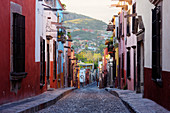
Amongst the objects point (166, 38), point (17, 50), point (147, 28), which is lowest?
point (17, 50)

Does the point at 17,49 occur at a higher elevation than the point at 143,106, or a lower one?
higher

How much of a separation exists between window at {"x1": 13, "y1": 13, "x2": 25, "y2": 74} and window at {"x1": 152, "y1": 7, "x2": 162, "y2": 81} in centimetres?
497

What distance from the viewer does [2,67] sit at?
36.3ft

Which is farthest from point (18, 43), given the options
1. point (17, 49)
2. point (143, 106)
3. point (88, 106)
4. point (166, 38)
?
point (166, 38)

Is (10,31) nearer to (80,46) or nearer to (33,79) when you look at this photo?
(33,79)

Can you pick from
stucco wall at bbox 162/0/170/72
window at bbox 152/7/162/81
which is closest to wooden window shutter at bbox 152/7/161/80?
window at bbox 152/7/162/81

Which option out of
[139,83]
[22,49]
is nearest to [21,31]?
[22,49]

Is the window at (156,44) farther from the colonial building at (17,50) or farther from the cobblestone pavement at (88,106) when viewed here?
the colonial building at (17,50)

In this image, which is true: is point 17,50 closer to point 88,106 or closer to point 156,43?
point 88,106

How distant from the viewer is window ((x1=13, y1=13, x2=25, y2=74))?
12414mm

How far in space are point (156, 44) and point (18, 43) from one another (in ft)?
16.7

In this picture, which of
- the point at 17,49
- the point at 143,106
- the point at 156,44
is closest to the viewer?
the point at 143,106

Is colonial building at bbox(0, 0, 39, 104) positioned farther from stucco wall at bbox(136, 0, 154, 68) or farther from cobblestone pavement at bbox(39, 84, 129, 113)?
stucco wall at bbox(136, 0, 154, 68)

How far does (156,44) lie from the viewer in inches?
445
